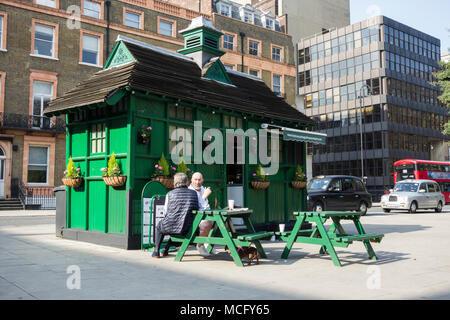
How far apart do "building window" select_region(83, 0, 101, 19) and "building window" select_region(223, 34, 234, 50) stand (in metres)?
11.5

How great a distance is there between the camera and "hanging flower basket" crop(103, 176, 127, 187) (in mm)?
9164

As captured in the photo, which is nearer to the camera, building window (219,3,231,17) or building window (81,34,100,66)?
building window (81,34,100,66)

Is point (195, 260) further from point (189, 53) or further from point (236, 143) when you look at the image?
point (189, 53)

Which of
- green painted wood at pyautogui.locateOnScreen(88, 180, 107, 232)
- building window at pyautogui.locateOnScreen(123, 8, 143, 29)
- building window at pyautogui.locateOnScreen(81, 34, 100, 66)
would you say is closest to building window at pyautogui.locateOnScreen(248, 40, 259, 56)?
building window at pyautogui.locateOnScreen(123, 8, 143, 29)

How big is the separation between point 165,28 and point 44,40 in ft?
31.7

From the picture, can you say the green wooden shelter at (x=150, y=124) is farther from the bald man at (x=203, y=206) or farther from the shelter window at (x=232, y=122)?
the bald man at (x=203, y=206)

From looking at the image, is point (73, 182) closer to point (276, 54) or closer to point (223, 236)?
point (223, 236)

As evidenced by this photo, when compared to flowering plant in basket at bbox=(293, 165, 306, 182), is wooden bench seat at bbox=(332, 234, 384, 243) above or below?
below

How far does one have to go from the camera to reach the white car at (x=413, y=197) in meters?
24.9

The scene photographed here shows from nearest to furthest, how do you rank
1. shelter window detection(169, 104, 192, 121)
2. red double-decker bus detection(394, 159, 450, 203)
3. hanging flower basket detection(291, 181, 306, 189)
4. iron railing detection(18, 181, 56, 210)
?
shelter window detection(169, 104, 192, 121) < hanging flower basket detection(291, 181, 306, 189) < iron railing detection(18, 181, 56, 210) < red double-decker bus detection(394, 159, 450, 203)

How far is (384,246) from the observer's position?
10.1 metres

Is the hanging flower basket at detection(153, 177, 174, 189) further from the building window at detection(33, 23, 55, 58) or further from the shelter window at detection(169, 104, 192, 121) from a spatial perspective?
the building window at detection(33, 23, 55, 58)

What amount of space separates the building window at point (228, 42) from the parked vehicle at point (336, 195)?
777 inches
